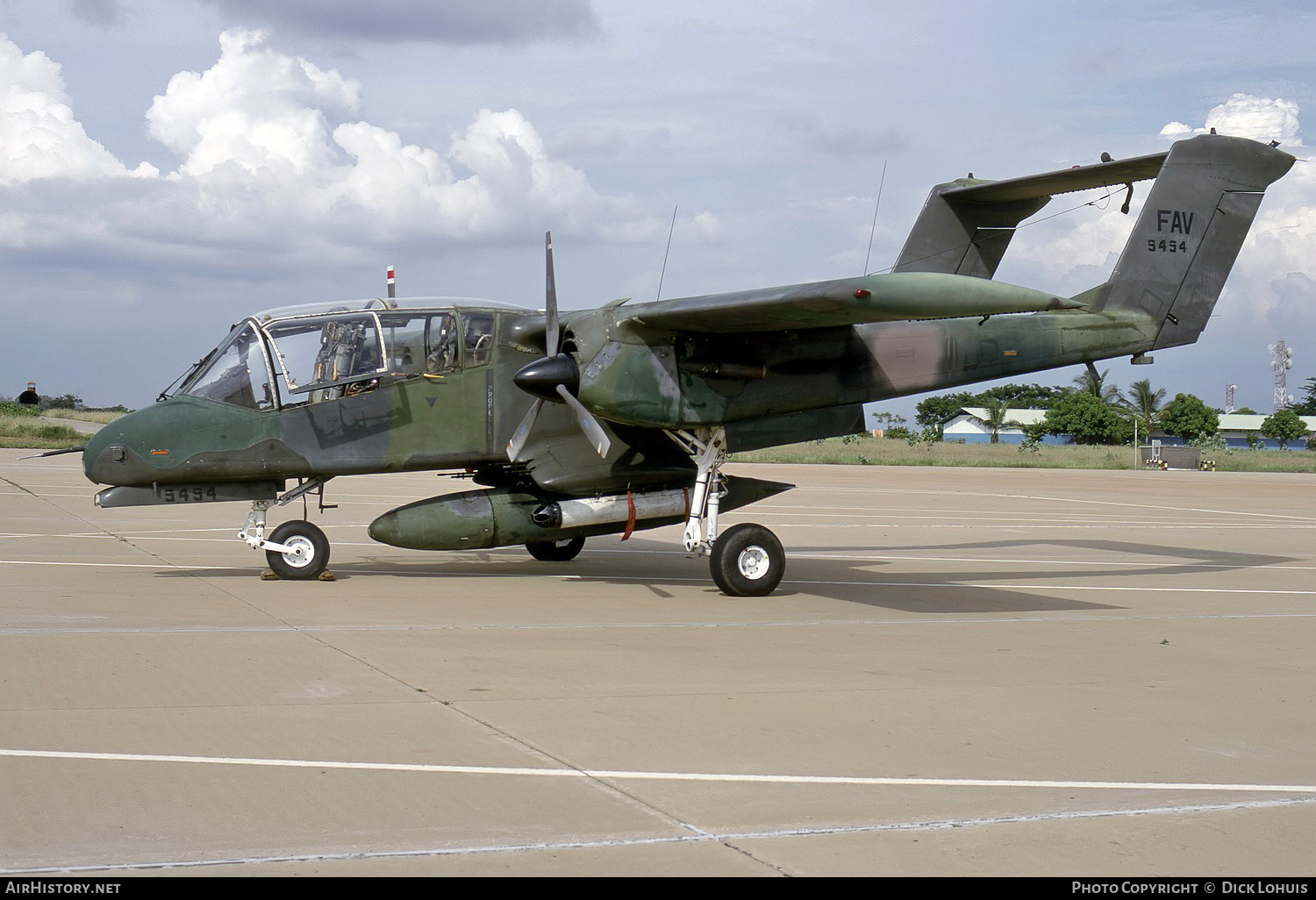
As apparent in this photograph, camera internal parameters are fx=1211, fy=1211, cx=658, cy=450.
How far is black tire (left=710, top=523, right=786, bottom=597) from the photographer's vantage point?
1323 cm

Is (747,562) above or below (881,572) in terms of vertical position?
above

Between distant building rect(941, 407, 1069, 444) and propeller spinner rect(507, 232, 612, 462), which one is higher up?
distant building rect(941, 407, 1069, 444)

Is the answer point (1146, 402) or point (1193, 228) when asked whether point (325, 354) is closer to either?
point (1193, 228)

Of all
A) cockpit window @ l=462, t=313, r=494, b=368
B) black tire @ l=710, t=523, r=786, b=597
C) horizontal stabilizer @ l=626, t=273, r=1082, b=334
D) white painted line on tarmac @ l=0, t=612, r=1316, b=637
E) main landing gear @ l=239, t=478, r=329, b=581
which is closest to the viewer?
white painted line on tarmac @ l=0, t=612, r=1316, b=637

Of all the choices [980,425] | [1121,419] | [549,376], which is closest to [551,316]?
[549,376]

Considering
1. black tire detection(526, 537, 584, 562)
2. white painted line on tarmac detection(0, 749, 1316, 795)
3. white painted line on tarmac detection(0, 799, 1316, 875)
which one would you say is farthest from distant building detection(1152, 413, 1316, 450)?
white painted line on tarmac detection(0, 799, 1316, 875)

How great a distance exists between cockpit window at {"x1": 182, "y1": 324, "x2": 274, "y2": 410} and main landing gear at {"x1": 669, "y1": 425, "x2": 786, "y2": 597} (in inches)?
180

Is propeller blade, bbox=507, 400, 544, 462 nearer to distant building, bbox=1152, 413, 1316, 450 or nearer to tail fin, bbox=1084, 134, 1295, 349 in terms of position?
tail fin, bbox=1084, 134, 1295, 349

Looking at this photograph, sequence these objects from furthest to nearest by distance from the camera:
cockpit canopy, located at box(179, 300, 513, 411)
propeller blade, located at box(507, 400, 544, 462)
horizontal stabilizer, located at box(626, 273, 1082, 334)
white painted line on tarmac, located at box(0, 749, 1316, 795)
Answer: propeller blade, located at box(507, 400, 544, 462), cockpit canopy, located at box(179, 300, 513, 411), horizontal stabilizer, located at box(626, 273, 1082, 334), white painted line on tarmac, located at box(0, 749, 1316, 795)

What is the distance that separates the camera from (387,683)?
805 cm

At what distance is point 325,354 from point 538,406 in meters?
2.43

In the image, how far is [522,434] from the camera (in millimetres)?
13727

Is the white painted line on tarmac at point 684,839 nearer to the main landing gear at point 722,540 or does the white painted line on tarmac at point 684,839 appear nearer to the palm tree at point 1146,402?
the main landing gear at point 722,540
